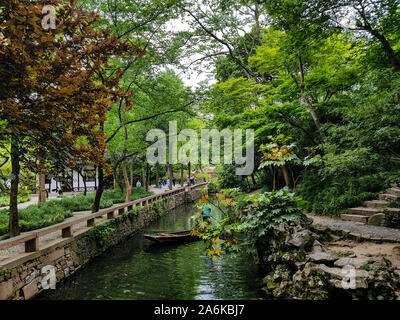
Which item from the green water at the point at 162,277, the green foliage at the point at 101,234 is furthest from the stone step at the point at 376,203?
the green foliage at the point at 101,234

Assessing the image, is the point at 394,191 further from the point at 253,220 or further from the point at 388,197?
the point at 253,220

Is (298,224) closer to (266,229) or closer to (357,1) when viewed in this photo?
(266,229)

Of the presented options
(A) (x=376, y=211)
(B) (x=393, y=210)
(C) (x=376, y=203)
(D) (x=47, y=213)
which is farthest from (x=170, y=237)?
(B) (x=393, y=210)

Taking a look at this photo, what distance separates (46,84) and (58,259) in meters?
5.15

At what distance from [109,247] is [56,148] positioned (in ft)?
24.1

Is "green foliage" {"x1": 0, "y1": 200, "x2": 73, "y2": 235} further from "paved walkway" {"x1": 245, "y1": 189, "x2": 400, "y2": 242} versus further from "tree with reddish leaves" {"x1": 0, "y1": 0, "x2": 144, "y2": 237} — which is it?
"paved walkway" {"x1": 245, "y1": 189, "x2": 400, "y2": 242}

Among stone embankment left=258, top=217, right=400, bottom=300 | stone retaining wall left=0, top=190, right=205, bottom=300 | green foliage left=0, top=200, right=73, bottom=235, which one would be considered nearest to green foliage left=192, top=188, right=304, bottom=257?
stone embankment left=258, top=217, right=400, bottom=300

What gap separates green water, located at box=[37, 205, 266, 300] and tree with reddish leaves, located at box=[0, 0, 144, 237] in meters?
3.81

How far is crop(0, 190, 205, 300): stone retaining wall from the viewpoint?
5090 millimetres

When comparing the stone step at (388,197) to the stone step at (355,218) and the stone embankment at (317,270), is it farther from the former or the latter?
the stone embankment at (317,270)

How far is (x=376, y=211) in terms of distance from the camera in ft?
24.8

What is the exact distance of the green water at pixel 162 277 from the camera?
Result: 5.96 meters

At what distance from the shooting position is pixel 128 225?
12.5 metres
